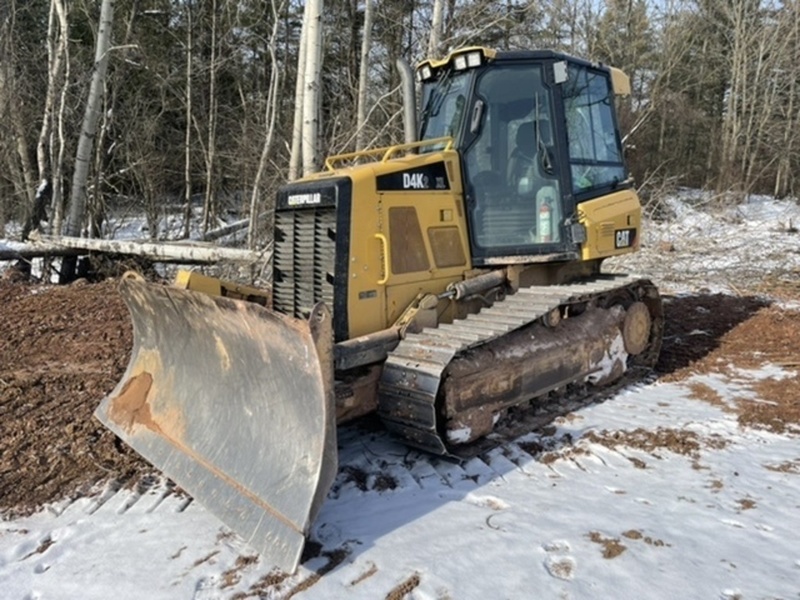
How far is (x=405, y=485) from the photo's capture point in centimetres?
384

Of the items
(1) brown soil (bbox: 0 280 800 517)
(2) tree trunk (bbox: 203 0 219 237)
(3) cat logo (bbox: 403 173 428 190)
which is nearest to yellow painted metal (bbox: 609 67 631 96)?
(3) cat logo (bbox: 403 173 428 190)

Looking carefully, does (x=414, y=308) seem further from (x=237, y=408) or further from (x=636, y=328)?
(x=636, y=328)

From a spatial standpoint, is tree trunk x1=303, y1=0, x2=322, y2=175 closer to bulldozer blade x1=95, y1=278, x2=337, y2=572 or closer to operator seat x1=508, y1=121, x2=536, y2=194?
operator seat x1=508, y1=121, x2=536, y2=194

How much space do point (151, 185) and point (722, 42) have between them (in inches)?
1104

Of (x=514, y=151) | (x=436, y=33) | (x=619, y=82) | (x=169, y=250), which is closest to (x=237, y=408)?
(x=514, y=151)

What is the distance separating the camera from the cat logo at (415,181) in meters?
4.62

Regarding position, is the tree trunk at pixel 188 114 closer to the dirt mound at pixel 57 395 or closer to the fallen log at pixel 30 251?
the fallen log at pixel 30 251

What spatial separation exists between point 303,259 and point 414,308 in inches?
34.7

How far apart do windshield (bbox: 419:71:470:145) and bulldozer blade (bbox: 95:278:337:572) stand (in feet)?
8.06

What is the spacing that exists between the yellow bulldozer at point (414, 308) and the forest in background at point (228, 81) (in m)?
3.69

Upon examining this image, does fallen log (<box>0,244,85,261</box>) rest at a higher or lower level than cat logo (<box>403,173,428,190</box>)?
lower

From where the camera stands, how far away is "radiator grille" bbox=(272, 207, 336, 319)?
4.39 metres

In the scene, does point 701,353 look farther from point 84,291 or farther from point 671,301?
point 84,291

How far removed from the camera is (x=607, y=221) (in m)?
5.42
